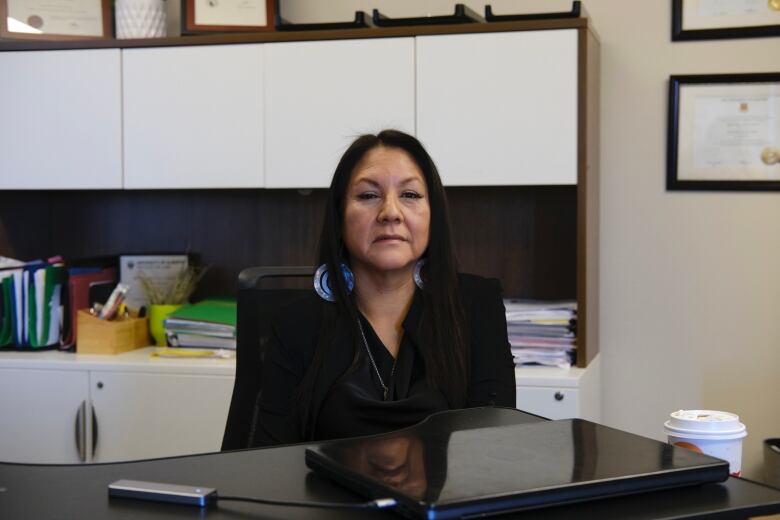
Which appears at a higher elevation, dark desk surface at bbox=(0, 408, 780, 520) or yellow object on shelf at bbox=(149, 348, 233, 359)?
dark desk surface at bbox=(0, 408, 780, 520)

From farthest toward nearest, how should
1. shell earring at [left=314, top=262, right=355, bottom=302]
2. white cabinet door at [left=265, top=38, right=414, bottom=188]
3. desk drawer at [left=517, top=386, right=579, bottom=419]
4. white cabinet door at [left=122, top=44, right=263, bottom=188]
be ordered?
white cabinet door at [left=122, top=44, right=263, bottom=188], white cabinet door at [left=265, top=38, right=414, bottom=188], desk drawer at [left=517, top=386, right=579, bottom=419], shell earring at [left=314, top=262, right=355, bottom=302]

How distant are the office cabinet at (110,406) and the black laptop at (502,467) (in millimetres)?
2096

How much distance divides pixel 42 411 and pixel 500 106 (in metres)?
1.62

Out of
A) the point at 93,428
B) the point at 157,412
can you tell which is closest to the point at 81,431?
the point at 93,428

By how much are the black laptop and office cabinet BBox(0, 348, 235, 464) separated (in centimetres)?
210

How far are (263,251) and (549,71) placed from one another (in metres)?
1.16

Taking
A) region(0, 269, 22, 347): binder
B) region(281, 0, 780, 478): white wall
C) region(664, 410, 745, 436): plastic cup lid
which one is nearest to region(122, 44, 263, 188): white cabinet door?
region(0, 269, 22, 347): binder

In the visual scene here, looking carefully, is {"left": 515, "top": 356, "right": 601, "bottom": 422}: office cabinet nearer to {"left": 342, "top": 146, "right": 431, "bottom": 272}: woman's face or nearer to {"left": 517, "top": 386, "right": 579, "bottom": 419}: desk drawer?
{"left": 517, "top": 386, "right": 579, "bottom": 419}: desk drawer

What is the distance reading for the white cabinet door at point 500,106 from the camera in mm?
2688

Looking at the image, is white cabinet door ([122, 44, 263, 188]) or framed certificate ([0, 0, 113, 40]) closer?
white cabinet door ([122, 44, 263, 188])

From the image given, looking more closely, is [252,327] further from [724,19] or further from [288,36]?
[724,19]

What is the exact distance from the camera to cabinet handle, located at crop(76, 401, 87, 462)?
9.52 ft

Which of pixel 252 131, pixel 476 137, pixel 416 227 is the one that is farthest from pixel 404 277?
pixel 252 131

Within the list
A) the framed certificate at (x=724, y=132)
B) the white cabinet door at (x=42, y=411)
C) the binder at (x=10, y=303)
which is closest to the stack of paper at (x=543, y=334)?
the framed certificate at (x=724, y=132)
